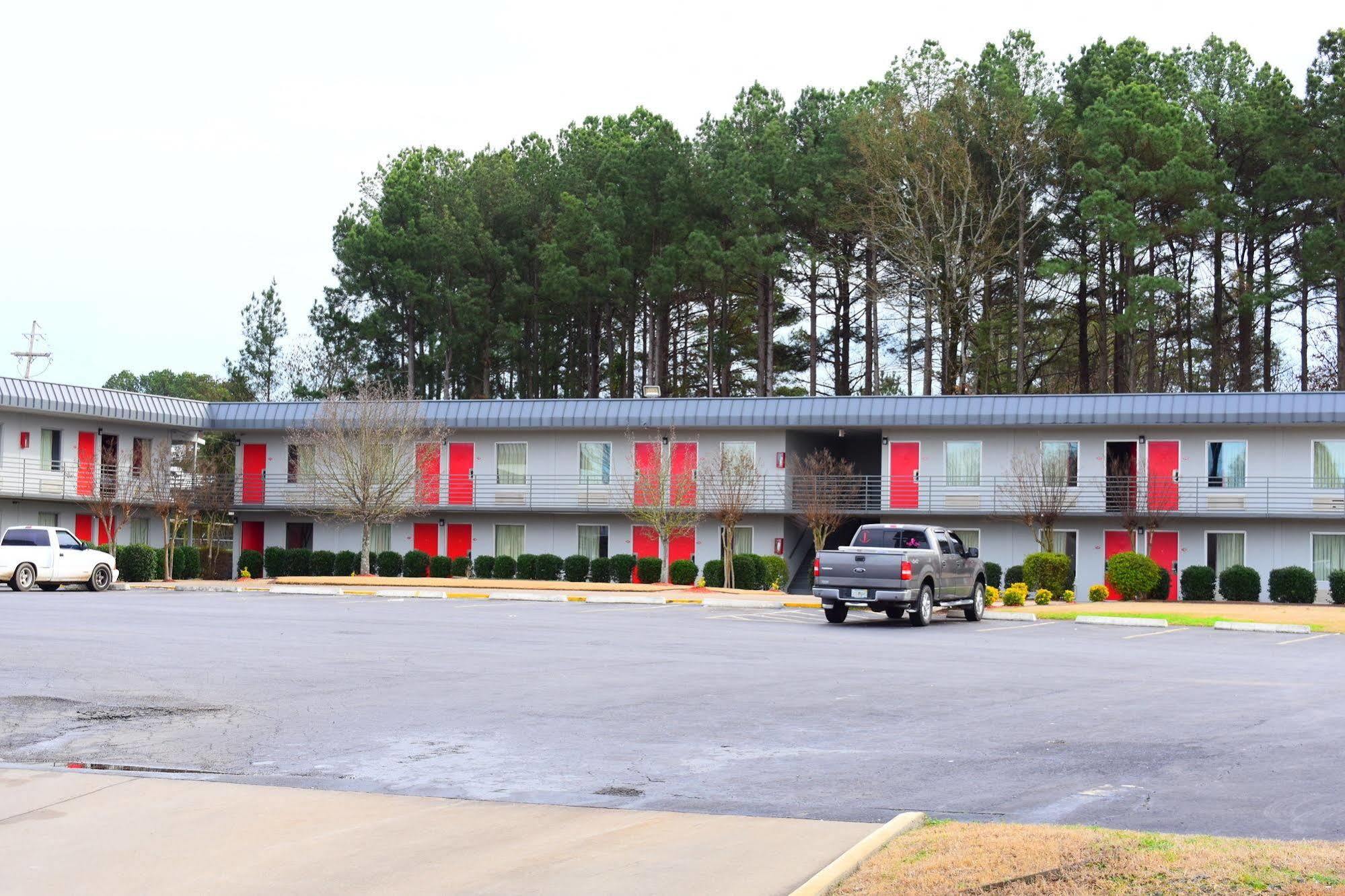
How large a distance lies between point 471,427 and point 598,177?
16.4m

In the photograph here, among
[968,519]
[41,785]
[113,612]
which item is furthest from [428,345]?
[41,785]

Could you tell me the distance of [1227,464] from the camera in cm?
4203

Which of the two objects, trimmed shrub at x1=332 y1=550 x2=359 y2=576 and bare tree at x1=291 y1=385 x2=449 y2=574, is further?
trimmed shrub at x1=332 y1=550 x2=359 y2=576

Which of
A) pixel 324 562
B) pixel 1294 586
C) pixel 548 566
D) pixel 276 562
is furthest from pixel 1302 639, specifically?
pixel 276 562

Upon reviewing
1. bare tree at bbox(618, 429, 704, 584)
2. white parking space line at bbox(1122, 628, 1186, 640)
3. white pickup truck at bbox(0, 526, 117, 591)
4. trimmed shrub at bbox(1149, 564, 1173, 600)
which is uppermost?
bare tree at bbox(618, 429, 704, 584)

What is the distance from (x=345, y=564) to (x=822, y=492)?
54.0 ft

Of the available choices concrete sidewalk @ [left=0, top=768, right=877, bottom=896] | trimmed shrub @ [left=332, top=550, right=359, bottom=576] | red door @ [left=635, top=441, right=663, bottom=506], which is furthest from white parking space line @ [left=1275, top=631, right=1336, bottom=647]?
trimmed shrub @ [left=332, top=550, right=359, bottom=576]

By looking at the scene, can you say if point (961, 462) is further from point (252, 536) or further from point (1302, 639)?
point (252, 536)

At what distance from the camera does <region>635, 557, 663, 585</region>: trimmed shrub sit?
44.8 meters

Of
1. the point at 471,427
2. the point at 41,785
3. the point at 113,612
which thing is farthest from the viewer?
the point at 471,427

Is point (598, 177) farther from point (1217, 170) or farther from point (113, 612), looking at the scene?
point (113, 612)

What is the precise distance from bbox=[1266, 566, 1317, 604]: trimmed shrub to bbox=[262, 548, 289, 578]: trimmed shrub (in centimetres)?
3180

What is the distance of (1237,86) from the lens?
53.4m

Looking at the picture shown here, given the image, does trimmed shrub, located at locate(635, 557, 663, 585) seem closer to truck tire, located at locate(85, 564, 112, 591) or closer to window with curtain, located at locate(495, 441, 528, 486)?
window with curtain, located at locate(495, 441, 528, 486)
